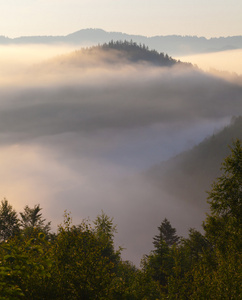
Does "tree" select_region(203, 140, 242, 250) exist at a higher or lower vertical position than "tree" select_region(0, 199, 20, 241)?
lower

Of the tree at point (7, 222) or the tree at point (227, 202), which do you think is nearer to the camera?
the tree at point (227, 202)

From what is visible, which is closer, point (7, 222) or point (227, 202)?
point (227, 202)

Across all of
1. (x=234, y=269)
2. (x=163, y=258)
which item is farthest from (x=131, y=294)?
(x=163, y=258)

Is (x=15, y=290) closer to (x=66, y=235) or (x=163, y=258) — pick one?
(x=66, y=235)

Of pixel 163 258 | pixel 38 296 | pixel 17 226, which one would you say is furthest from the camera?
pixel 17 226

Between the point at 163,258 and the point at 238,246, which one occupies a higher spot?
the point at 163,258

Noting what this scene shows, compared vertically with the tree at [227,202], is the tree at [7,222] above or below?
above

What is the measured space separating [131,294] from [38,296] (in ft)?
20.5

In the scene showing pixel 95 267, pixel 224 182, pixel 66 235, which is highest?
pixel 224 182

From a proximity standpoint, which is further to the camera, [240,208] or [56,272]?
[240,208]

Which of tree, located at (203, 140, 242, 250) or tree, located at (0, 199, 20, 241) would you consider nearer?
tree, located at (203, 140, 242, 250)

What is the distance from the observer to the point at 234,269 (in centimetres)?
2742

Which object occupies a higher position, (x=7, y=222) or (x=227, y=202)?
(x=7, y=222)

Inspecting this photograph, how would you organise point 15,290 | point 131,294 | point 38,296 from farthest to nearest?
point 131,294 < point 38,296 < point 15,290
